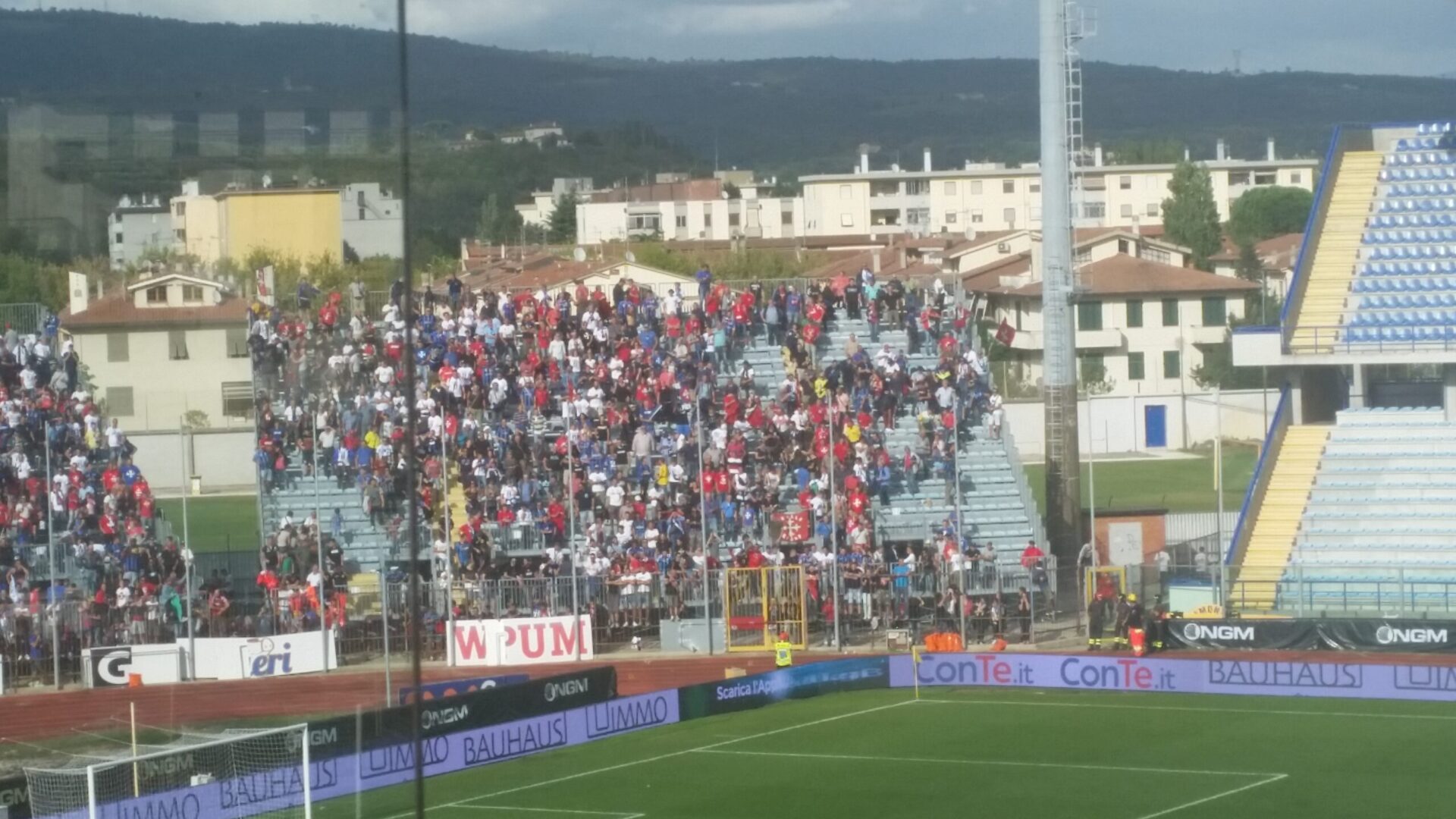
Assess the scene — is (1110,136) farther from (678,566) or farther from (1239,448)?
(678,566)

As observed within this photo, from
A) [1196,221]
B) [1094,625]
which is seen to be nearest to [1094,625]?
[1094,625]

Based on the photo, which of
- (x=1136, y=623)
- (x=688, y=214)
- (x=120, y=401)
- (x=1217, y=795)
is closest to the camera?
(x=120, y=401)

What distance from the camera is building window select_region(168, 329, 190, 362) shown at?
13.6 meters

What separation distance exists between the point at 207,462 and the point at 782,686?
8748mm

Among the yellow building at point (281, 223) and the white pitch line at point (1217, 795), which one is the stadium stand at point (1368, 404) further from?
the yellow building at point (281, 223)

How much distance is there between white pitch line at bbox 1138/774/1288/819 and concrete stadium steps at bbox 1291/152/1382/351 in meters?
16.9

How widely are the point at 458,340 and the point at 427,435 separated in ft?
9.75

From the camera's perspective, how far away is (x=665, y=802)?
878 inches

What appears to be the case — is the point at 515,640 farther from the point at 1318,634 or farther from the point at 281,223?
the point at 281,223

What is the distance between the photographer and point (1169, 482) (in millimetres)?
53250

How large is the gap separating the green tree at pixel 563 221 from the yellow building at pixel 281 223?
2022 inches

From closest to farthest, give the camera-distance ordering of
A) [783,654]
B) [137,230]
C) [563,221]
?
1. [137,230]
2. [783,654]
3. [563,221]

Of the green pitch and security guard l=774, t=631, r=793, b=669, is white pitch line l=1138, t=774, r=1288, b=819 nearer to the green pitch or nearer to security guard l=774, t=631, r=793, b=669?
the green pitch

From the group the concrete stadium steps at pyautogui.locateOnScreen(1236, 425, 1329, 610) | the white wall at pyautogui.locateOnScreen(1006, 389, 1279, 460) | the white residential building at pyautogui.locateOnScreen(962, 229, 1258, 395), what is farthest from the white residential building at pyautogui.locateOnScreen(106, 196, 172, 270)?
the white residential building at pyautogui.locateOnScreen(962, 229, 1258, 395)
